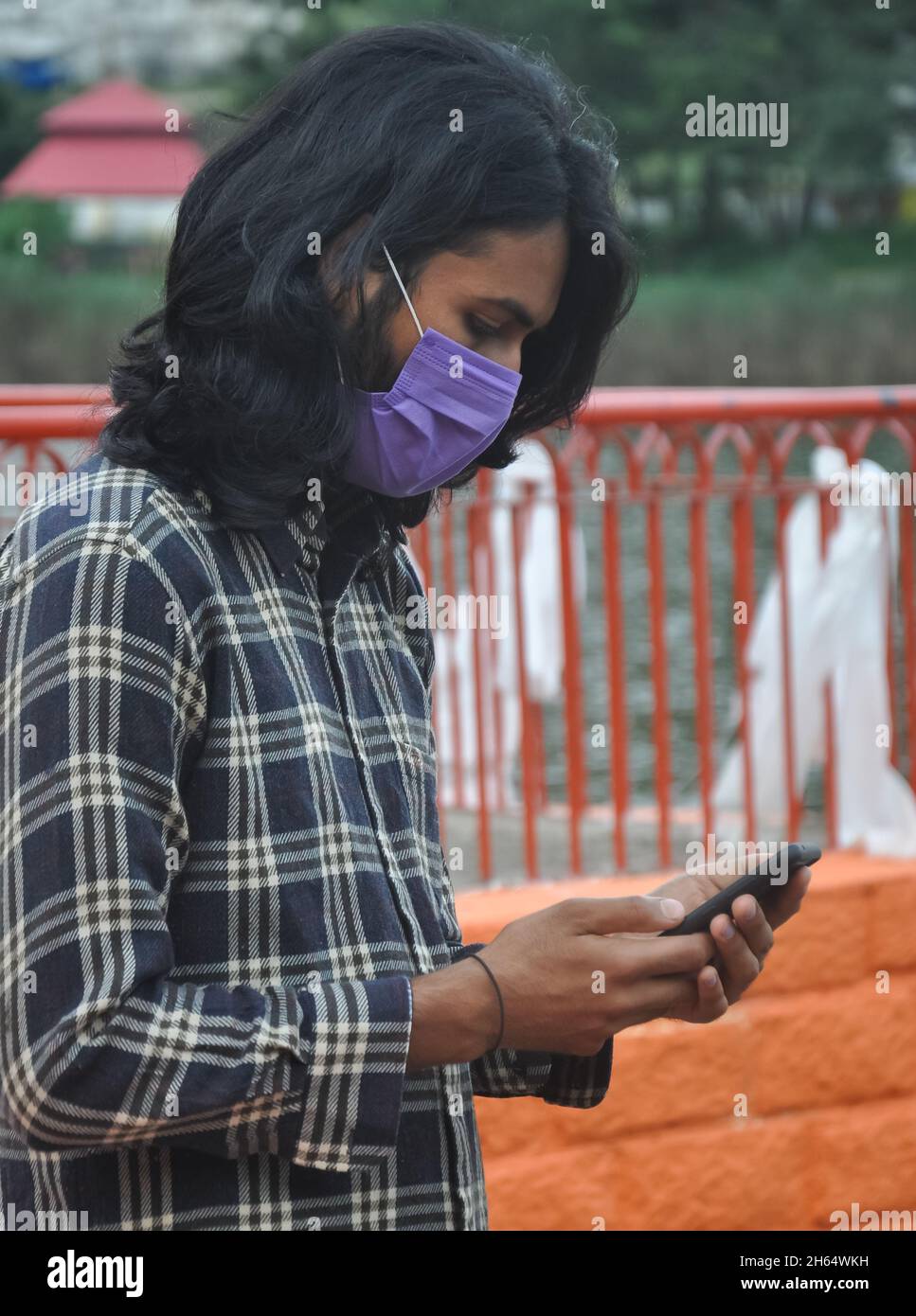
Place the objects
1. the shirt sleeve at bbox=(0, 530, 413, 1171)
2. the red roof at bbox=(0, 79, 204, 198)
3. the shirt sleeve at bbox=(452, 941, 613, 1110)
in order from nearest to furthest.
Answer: the shirt sleeve at bbox=(0, 530, 413, 1171) < the shirt sleeve at bbox=(452, 941, 613, 1110) < the red roof at bbox=(0, 79, 204, 198)

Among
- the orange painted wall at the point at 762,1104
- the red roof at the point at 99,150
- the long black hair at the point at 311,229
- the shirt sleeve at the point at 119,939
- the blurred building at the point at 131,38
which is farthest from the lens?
the red roof at the point at 99,150

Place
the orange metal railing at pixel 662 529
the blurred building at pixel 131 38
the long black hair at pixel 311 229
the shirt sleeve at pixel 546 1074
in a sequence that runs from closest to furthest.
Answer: the long black hair at pixel 311 229, the shirt sleeve at pixel 546 1074, the orange metal railing at pixel 662 529, the blurred building at pixel 131 38

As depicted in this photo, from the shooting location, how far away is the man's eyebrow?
1428mm

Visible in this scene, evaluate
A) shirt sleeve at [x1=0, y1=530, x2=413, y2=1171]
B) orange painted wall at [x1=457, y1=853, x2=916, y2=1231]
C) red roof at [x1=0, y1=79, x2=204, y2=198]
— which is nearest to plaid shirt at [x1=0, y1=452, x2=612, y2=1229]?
shirt sleeve at [x1=0, y1=530, x2=413, y2=1171]

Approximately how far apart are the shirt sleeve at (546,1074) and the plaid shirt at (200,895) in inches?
7.5

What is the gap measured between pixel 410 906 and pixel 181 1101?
0.91 feet

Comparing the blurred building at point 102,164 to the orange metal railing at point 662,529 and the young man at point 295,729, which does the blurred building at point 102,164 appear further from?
the young man at point 295,729

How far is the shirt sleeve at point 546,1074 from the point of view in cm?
156

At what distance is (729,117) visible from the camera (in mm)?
3203

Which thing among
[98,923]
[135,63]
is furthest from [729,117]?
[135,63]

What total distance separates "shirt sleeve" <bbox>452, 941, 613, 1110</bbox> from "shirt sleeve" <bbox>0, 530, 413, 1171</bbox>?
393 mm

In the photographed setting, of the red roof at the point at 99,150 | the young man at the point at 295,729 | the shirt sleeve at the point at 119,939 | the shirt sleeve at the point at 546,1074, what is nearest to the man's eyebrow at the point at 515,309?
the young man at the point at 295,729

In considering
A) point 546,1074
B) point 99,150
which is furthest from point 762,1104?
point 99,150

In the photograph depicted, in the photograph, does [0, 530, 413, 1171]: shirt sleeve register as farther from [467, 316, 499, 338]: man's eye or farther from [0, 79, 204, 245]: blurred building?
[0, 79, 204, 245]: blurred building
